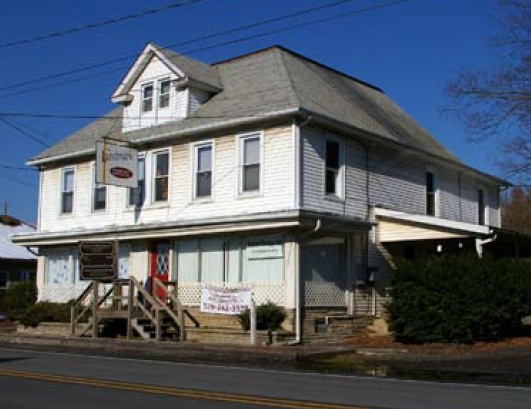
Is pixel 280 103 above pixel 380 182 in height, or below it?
above

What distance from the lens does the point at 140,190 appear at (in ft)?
87.2

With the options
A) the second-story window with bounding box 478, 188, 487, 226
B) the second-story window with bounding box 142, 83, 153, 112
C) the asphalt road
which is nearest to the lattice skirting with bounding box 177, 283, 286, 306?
the asphalt road

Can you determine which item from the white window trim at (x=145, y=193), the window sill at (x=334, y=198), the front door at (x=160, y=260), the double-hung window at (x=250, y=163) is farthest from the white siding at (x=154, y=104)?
the window sill at (x=334, y=198)

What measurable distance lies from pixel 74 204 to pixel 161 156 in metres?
4.79

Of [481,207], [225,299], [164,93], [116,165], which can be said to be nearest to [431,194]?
[481,207]

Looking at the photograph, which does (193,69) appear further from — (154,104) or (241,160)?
(241,160)

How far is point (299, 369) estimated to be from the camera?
1633cm

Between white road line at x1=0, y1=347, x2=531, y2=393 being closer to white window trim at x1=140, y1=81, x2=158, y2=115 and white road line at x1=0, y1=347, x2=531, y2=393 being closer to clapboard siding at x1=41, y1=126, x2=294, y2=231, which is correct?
clapboard siding at x1=41, y1=126, x2=294, y2=231

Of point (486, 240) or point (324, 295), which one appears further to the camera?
point (324, 295)

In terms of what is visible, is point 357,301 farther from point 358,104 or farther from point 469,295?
point 358,104

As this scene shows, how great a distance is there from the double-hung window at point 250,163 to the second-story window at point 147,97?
4.97 meters

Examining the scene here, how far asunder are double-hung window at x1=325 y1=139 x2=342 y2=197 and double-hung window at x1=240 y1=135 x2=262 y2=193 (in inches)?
81.3

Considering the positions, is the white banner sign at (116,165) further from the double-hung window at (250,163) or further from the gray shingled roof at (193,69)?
the double-hung window at (250,163)

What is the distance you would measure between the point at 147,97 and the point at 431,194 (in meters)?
10.9
